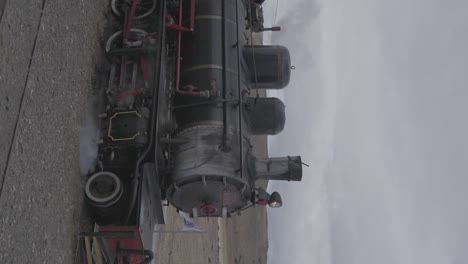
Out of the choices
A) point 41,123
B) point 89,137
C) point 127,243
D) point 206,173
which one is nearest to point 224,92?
point 206,173

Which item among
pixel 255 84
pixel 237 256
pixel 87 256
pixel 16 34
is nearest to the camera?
pixel 16 34

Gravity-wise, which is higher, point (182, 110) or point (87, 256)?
point (182, 110)

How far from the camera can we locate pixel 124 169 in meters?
7.76

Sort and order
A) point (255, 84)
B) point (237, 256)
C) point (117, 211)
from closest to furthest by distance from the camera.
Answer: point (117, 211) → point (255, 84) → point (237, 256)

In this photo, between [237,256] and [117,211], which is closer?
[117,211]

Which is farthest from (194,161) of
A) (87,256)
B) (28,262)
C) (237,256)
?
(237,256)

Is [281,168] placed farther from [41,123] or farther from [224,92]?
[41,123]

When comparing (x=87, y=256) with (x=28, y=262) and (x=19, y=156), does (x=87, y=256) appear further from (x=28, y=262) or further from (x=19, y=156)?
(x=19, y=156)

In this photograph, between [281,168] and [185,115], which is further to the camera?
[281,168]

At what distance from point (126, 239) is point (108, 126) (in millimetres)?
1728

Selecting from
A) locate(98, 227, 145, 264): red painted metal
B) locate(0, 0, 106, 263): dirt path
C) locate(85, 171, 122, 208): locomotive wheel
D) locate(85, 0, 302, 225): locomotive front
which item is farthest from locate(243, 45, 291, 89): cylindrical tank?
locate(98, 227, 145, 264): red painted metal

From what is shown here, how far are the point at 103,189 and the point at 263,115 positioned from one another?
3.12 meters

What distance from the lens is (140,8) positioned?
8.98 meters

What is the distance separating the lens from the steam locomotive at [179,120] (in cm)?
755
